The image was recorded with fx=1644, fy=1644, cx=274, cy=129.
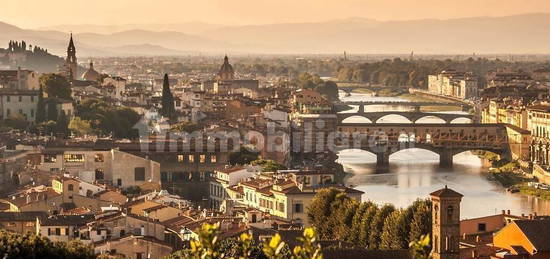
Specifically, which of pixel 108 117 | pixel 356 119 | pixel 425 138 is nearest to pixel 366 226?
pixel 108 117

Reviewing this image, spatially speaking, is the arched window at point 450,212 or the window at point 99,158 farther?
the window at point 99,158

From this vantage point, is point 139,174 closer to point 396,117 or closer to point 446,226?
point 446,226

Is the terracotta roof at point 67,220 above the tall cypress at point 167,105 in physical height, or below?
above

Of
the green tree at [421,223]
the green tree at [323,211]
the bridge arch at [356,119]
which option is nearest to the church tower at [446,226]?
the green tree at [421,223]

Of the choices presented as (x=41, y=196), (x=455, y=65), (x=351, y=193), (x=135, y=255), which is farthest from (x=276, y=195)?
(x=455, y=65)

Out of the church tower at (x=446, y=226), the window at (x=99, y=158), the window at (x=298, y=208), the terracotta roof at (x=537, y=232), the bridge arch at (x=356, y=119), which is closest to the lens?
the church tower at (x=446, y=226)

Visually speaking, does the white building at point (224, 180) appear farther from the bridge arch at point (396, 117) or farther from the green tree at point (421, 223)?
the bridge arch at point (396, 117)
